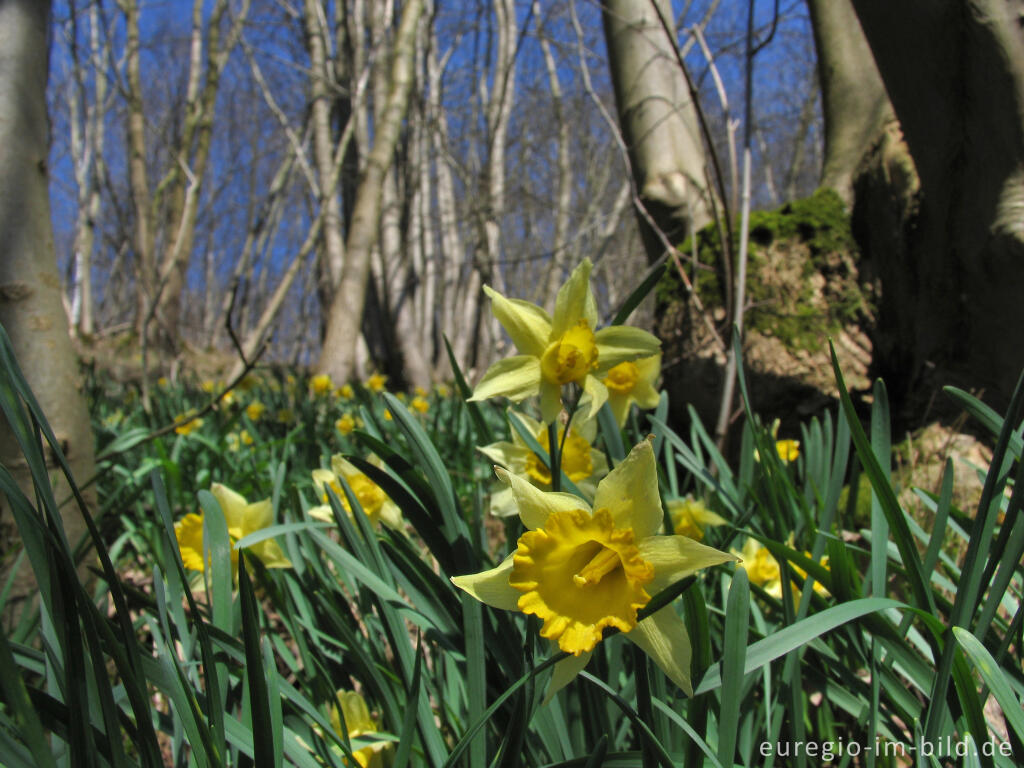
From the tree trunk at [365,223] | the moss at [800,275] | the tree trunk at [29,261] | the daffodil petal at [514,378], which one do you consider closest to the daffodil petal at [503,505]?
the daffodil petal at [514,378]

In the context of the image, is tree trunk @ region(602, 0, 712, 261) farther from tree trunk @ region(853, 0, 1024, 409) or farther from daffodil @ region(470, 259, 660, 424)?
daffodil @ region(470, 259, 660, 424)

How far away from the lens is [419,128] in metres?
7.07

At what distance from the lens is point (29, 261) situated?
1.34m

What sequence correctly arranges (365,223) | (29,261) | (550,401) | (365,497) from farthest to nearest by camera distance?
(365,223)
(29,261)
(365,497)
(550,401)

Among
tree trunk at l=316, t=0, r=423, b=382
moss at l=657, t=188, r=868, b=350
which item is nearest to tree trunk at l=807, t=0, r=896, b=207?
moss at l=657, t=188, r=868, b=350

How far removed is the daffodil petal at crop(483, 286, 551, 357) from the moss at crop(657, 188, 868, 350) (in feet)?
5.90

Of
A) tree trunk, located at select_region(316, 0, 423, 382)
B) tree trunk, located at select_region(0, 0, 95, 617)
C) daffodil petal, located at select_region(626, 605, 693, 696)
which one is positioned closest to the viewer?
daffodil petal, located at select_region(626, 605, 693, 696)

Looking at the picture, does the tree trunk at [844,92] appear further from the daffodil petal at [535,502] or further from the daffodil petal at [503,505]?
the daffodil petal at [535,502]

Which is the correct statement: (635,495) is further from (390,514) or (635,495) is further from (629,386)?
(390,514)

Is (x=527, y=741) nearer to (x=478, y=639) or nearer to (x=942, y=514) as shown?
(x=478, y=639)

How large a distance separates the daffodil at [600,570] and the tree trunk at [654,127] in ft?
8.41

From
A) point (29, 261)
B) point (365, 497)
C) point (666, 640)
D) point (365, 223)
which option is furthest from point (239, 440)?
point (365, 223)

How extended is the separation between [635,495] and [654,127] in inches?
108

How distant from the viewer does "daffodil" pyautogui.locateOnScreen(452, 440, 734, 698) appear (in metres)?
0.59
